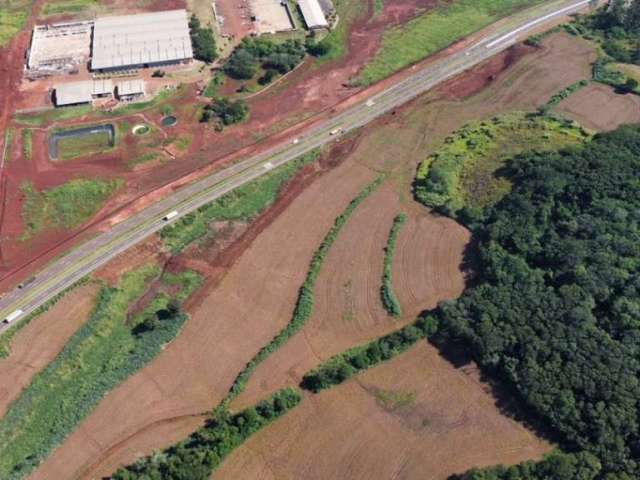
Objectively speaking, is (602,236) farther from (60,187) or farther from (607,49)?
(60,187)

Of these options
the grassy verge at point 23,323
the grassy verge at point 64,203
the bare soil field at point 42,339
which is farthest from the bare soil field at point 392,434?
the grassy verge at point 64,203

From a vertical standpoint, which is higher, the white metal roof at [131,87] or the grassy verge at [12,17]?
the grassy verge at [12,17]

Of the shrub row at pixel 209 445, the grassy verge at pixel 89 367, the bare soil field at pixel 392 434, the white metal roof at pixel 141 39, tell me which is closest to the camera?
the shrub row at pixel 209 445

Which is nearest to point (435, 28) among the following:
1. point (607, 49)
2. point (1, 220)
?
point (607, 49)

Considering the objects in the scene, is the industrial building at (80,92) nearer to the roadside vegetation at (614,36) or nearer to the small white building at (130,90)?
the small white building at (130,90)

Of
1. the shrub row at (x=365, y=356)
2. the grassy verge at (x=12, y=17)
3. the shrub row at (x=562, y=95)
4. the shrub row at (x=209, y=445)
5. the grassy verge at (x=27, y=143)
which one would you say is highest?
the grassy verge at (x=12, y=17)

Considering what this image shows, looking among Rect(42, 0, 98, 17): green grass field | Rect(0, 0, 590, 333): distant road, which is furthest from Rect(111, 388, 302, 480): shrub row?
Rect(42, 0, 98, 17): green grass field

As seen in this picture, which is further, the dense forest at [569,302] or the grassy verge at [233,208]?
the grassy verge at [233,208]
